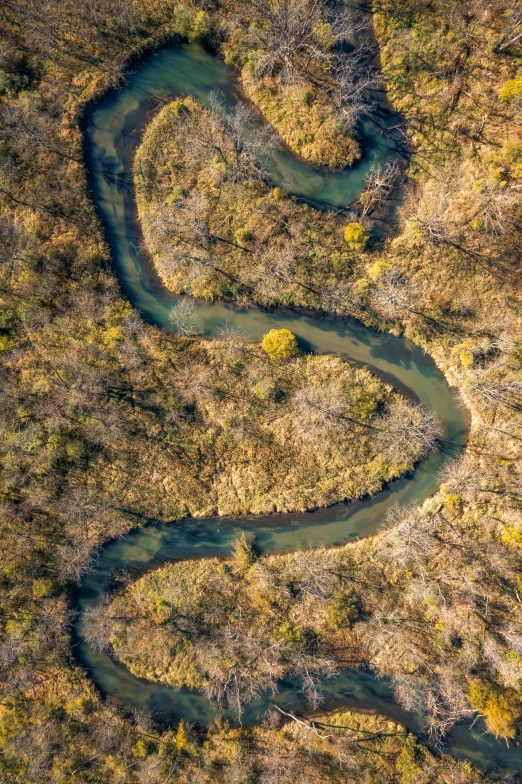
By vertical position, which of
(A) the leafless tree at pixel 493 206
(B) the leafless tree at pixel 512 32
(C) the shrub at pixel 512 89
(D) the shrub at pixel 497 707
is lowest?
(D) the shrub at pixel 497 707

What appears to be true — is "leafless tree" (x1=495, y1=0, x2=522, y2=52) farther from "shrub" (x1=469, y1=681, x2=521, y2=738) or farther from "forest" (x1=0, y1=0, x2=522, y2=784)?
"shrub" (x1=469, y1=681, x2=521, y2=738)

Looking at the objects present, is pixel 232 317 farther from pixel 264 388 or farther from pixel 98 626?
pixel 98 626

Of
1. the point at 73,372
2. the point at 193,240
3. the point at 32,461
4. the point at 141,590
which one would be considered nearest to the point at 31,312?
the point at 73,372

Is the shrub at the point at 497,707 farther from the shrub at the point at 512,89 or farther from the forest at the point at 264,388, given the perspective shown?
the shrub at the point at 512,89

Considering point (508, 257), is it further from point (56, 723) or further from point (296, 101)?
point (56, 723)

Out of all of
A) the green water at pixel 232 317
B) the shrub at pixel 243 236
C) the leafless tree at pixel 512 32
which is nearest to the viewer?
the leafless tree at pixel 512 32

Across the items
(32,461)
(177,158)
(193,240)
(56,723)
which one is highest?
(177,158)

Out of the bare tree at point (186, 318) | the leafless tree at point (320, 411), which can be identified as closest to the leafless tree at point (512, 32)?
the leafless tree at point (320, 411)
